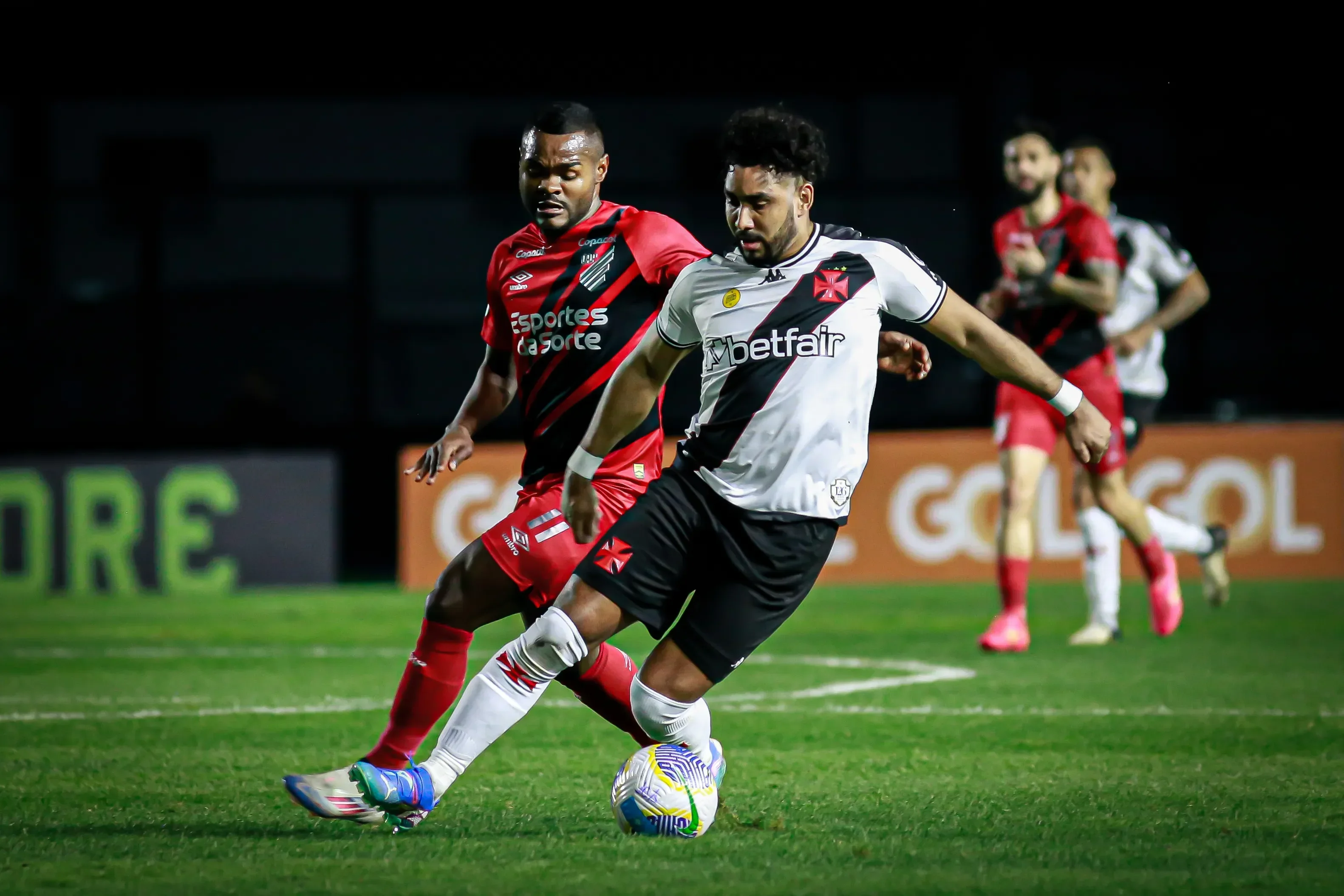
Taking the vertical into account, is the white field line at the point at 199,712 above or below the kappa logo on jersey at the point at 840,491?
below

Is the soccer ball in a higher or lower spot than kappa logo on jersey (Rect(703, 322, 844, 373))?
lower

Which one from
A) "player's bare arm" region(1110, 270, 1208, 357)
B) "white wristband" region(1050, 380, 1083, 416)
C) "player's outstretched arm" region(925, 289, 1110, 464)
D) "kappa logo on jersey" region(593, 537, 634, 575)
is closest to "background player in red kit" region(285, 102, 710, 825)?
"kappa logo on jersey" region(593, 537, 634, 575)

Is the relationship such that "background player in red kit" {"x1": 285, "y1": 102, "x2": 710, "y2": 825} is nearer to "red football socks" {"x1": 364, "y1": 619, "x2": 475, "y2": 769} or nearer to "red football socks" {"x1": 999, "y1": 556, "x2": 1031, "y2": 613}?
"red football socks" {"x1": 364, "y1": 619, "x2": 475, "y2": 769}

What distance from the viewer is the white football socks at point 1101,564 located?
9469mm

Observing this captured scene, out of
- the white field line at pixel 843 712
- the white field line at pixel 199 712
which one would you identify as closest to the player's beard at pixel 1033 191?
the white field line at pixel 843 712

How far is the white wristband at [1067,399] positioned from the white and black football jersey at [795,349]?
374mm

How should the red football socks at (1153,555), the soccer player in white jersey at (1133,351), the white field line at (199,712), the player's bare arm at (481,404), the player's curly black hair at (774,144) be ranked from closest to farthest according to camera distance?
the player's curly black hair at (774,144) → the player's bare arm at (481,404) → the white field line at (199,712) → the red football socks at (1153,555) → the soccer player in white jersey at (1133,351)

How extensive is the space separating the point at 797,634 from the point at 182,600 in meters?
4.76

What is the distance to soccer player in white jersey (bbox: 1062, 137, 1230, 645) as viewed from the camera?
9500 mm

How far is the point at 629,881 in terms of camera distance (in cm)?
398

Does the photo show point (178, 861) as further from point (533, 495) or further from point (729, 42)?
point (729, 42)

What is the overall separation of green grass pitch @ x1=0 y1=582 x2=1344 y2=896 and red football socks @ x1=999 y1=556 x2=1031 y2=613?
28 cm

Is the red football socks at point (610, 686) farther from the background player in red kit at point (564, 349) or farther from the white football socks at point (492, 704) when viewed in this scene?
the white football socks at point (492, 704)

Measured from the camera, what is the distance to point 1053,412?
8.95 metres
